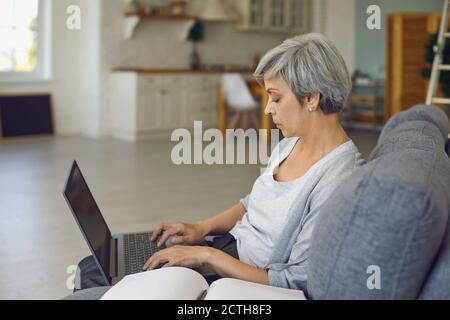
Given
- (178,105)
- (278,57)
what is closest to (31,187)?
(178,105)

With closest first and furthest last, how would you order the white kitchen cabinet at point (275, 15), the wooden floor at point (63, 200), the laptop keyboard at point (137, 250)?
the laptop keyboard at point (137, 250)
the wooden floor at point (63, 200)
the white kitchen cabinet at point (275, 15)

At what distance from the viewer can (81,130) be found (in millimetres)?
9422

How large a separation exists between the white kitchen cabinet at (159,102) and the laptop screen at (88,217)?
6785 mm

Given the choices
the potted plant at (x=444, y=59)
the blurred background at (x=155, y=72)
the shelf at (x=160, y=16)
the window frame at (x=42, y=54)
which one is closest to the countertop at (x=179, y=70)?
the blurred background at (x=155, y=72)

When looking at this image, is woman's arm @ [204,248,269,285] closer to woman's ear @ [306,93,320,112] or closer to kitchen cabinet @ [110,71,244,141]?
woman's ear @ [306,93,320,112]

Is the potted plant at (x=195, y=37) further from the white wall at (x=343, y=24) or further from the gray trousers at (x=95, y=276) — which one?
the gray trousers at (x=95, y=276)

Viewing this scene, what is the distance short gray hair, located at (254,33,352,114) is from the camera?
1620mm

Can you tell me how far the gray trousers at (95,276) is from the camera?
1.44 m

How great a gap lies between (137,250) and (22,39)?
7.41 metres

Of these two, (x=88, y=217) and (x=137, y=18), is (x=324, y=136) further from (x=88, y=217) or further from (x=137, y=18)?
(x=137, y=18)

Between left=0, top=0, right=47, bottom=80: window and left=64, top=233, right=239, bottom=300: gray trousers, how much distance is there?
7215mm

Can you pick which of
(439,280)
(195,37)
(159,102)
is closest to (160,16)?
(195,37)
